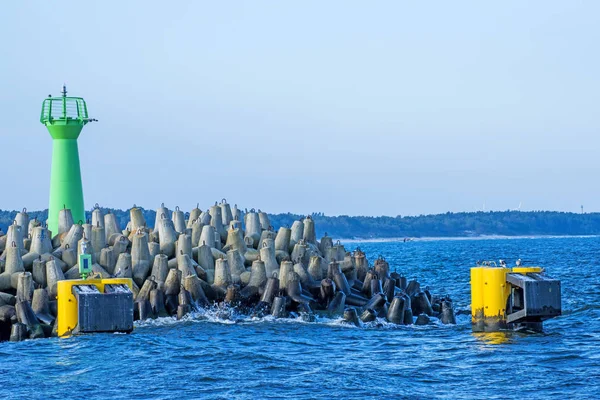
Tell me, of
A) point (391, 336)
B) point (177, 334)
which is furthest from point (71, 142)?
point (391, 336)

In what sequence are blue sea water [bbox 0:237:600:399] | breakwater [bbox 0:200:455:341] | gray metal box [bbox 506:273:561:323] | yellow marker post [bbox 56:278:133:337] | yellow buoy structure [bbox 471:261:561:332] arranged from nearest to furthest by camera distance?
blue sea water [bbox 0:237:600:399]
yellow marker post [bbox 56:278:133:337]
gray metal box [bbox 506:273:561:323]
yellow buoy structure [bbox 471:261:561:332]
breakwater [bbox 0:200:455:341]

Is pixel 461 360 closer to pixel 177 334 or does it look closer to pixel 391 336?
pixel 391 336

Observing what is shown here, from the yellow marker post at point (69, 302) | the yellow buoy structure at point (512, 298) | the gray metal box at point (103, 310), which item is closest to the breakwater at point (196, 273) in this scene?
the yellow marker post at point (69, 302)

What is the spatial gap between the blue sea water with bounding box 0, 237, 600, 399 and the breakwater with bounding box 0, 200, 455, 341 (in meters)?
0.76

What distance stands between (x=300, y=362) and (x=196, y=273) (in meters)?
7.84

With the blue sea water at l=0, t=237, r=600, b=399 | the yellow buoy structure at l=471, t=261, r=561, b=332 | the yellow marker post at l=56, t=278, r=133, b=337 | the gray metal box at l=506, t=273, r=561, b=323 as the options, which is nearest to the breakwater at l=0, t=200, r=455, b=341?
the blue sea water at l=0, t=237, r=600, b=399

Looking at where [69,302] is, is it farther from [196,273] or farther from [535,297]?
[535,297]

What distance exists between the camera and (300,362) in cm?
2383

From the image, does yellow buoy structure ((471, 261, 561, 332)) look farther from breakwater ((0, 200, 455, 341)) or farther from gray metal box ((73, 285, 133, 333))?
gray metal box ((73, 285, 133, 333))

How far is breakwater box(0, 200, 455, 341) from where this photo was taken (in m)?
28.7

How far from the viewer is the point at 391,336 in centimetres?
2781

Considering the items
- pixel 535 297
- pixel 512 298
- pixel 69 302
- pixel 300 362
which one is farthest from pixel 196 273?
pixel 535 297

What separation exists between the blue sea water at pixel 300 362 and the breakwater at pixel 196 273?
30.0 inches

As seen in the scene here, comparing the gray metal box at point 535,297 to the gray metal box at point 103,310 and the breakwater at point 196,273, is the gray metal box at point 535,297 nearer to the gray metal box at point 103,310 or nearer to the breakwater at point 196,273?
the breakwater at point 196,273
